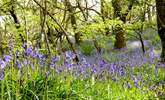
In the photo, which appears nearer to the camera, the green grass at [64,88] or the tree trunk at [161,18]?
the green grass at [64,88]

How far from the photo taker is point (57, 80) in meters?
4.27

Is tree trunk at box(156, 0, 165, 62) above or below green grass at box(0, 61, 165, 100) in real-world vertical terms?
above

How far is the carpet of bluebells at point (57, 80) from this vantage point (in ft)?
11.7

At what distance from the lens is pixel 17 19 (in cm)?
1213

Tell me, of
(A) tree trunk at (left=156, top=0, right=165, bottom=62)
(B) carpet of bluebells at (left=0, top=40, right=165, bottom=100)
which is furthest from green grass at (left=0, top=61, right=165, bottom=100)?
(A) tree trunk at (left=156, top=0, right=165, bottom=62)

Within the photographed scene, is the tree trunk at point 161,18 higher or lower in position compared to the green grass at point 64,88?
higher

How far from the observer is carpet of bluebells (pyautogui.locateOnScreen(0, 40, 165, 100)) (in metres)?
3.58

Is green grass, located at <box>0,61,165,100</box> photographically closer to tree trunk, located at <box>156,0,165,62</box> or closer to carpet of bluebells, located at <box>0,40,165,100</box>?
carpet of bluebells, located at <box>0,40,165,100</box>

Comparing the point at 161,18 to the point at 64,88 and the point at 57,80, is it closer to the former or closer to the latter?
the point at 57,80

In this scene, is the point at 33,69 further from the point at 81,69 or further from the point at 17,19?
the point at 17,19

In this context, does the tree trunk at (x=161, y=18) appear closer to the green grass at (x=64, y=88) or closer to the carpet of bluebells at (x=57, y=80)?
the carpet of bluebells at (x=57, y=80)

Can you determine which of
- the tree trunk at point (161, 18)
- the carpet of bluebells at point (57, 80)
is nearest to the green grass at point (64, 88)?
the carpet of bluebells at point (57, 80)

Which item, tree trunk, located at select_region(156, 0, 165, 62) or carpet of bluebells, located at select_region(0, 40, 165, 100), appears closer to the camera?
carpet of bluebells, located at select_region(0, 40, 165, 100)

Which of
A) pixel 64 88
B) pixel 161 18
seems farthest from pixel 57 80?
pixel 161 18
